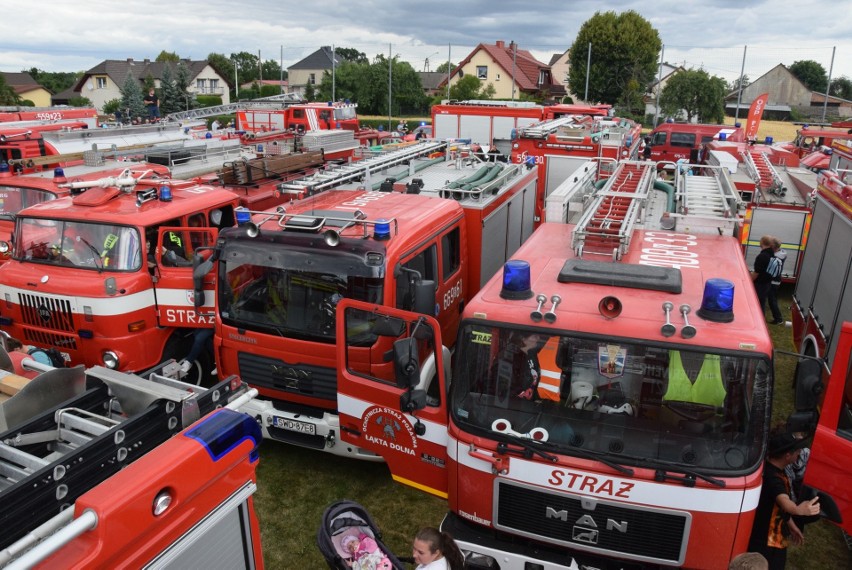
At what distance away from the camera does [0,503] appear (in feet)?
8.09

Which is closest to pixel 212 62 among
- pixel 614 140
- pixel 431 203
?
pixel 614 140

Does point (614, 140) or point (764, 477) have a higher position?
point (614, 140)

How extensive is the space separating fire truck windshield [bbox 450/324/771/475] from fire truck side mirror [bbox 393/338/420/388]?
0.33m

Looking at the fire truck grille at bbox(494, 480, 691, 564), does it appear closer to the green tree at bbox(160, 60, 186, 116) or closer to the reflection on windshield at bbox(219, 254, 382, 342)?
the reflection on windshield at bbox(219, 254, 382, 342)

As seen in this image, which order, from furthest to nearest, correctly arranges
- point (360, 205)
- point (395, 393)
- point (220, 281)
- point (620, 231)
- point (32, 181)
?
point (32, 181)
point (360, 205)
point (220, 281)
point (620, 231)
point (395, 393)

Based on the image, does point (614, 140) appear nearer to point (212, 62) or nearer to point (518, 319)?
point (518, 319)

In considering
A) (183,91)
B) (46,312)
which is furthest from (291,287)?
(183,91)

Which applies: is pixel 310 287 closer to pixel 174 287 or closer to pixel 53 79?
pixel 174 287

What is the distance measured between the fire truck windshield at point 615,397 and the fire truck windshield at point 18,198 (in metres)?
7.71

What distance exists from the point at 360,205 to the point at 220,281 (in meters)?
1.68

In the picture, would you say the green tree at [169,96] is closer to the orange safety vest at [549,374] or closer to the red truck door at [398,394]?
the red truck door at [398,394]

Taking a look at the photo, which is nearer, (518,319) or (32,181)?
(518,319)

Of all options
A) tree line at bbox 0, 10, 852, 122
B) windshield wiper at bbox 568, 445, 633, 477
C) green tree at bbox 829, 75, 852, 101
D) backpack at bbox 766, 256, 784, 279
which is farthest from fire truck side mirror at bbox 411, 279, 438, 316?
green tree at bbox 829, 75, 852, 101

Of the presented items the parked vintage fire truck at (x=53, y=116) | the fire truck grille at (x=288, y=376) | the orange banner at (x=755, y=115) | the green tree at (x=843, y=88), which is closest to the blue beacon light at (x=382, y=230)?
the fire truck grille at (x=288, y=376)
